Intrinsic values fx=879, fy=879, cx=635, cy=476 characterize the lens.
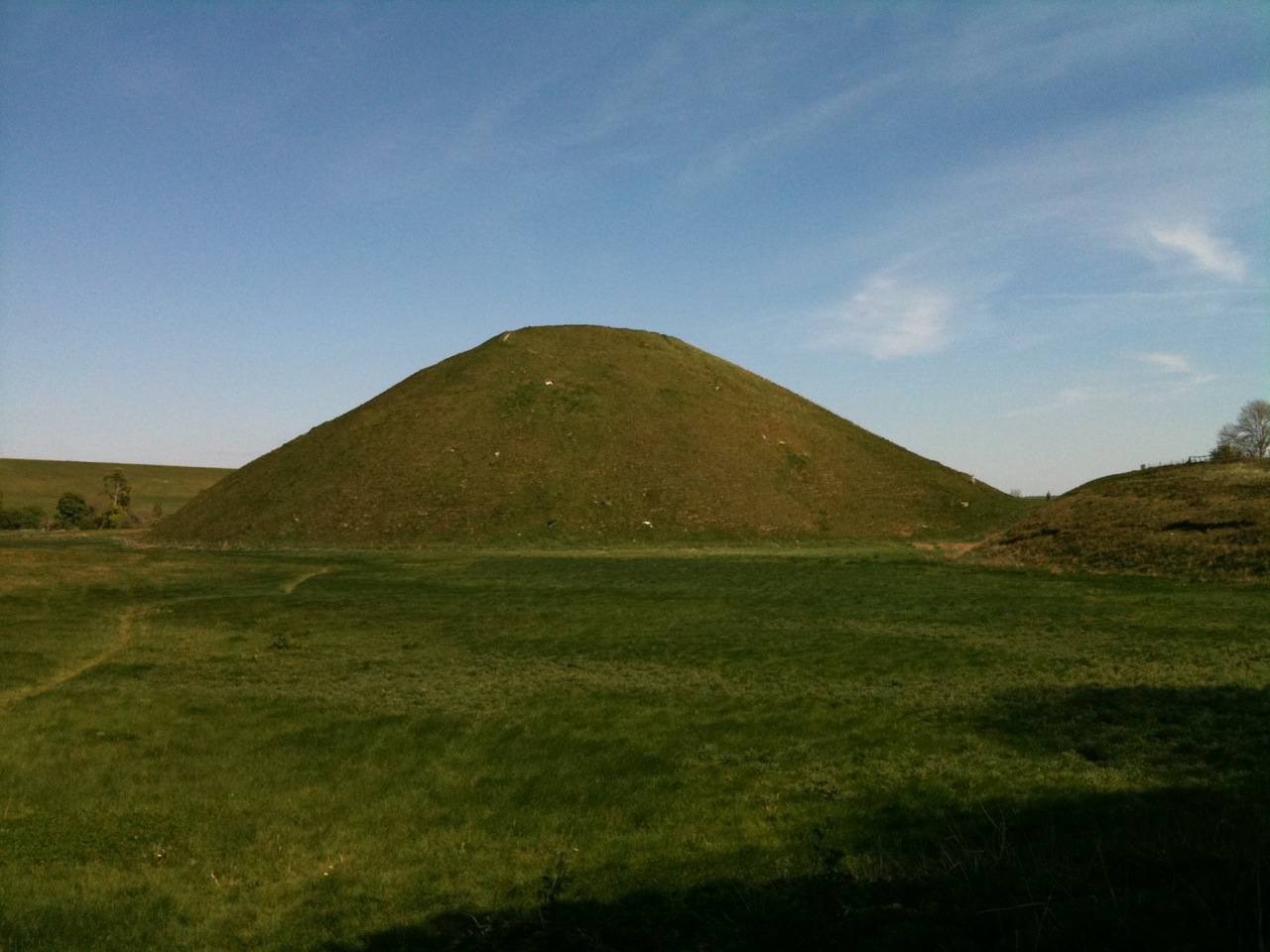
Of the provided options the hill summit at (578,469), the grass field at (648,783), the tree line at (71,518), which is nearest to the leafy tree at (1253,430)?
the hill summit at (578,469)

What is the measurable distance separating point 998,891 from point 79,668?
28129 mm

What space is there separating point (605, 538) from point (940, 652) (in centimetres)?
6517

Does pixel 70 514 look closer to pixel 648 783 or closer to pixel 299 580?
pixel 299 580

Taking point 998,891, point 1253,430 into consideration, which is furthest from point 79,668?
point 1253,430

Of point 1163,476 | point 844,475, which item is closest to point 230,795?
point 1163,476

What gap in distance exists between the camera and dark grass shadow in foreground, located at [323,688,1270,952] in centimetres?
745

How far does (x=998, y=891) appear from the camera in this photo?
8.58 m

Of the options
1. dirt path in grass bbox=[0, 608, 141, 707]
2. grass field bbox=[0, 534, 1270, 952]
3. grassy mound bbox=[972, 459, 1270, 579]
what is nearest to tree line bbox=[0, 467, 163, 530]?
dirt path in grass bbox=[0, 608, 141, 707]

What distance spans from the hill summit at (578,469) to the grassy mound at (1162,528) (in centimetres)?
3689

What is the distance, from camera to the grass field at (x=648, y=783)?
9.21m

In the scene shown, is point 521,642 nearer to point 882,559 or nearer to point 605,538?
point 882,559

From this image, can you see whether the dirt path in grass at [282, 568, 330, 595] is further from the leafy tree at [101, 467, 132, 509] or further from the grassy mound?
the leafy tree at [101, 467, 132, 509]

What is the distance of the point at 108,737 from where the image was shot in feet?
63.4

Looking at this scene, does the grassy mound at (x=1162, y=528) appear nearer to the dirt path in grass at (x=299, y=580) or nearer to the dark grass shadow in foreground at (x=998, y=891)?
the dark grass shadow in foreground at (x=998, y=891)
